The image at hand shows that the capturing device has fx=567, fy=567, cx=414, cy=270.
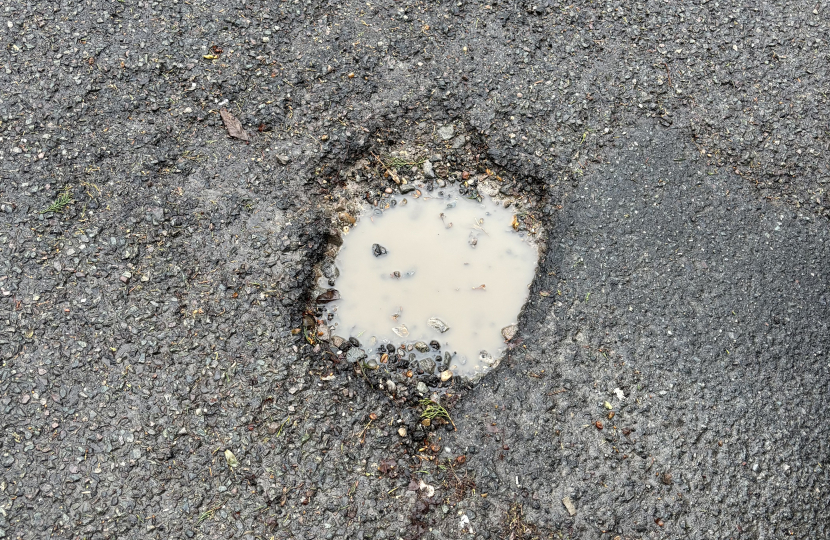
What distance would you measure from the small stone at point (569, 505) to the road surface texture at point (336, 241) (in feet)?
0.08

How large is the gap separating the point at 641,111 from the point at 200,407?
2.56 meters

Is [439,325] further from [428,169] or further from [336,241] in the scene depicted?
[428,169]

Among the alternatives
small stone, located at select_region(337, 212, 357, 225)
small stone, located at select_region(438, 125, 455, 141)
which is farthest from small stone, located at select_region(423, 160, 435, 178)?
small stone, located at select_region(337, 212, 357, 225)

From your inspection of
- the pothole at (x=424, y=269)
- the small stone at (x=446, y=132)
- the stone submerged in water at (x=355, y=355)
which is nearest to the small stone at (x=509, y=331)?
the pothole at (x=424, y=269)

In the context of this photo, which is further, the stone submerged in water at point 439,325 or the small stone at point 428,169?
the small stone at point 428,169

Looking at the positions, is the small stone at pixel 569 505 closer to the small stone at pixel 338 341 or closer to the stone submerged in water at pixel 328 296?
the small stone at pixel 338 341

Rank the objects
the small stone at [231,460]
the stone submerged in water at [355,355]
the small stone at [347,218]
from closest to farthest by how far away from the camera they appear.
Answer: the small stone at [231,460] < the stone submerged in water at [355,355] < the small stone at [347,218]

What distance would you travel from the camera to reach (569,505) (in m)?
2.27

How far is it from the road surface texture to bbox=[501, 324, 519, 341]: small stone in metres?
0.09

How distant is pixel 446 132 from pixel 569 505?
1.84 m

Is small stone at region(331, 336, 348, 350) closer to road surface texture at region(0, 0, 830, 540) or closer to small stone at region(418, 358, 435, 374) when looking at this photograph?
road surface texture at region(0, 0, 830, 540)

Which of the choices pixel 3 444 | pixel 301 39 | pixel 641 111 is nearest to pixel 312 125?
pixel 301 39

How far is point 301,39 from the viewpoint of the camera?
3029mm

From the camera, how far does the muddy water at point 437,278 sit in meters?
2.70
